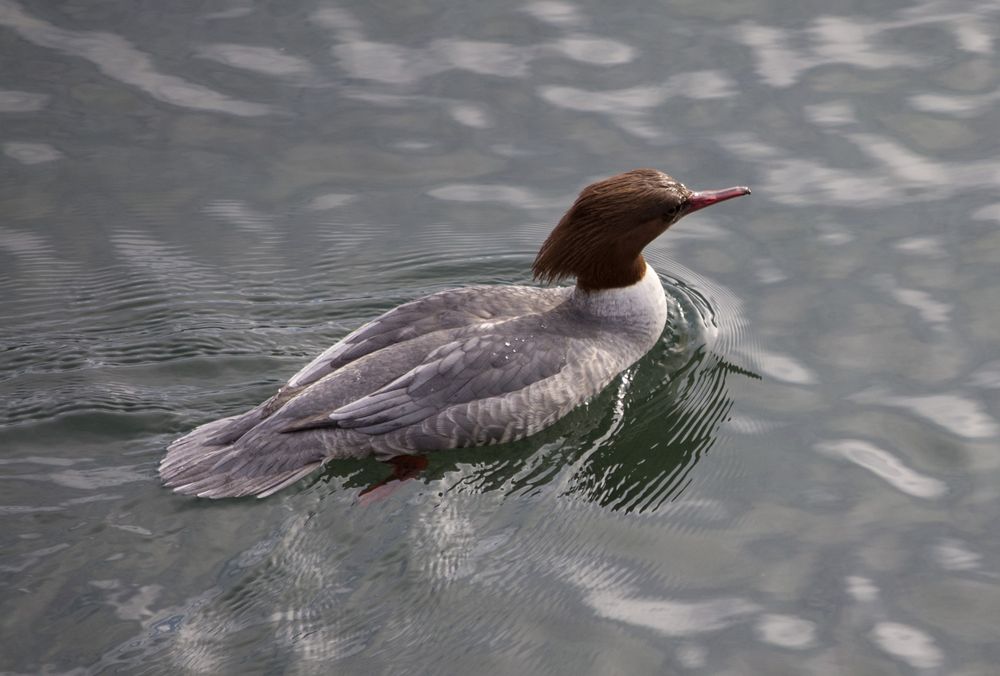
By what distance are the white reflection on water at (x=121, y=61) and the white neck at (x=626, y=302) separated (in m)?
3.36

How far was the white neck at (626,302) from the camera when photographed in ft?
25.0

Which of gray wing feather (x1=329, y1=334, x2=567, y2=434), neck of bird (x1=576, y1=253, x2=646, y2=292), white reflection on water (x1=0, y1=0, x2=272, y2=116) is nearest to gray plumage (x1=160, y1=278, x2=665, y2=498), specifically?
gray wing feather (x1=329, y1=334, x2=567, y2=434)

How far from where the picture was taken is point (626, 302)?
25.1 ft

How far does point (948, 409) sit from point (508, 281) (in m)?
2.85

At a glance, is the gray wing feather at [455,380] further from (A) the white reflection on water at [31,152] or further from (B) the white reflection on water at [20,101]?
(B) the white reflection on water at [20,101]

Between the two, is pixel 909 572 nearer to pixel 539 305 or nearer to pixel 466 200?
pixel 539 305

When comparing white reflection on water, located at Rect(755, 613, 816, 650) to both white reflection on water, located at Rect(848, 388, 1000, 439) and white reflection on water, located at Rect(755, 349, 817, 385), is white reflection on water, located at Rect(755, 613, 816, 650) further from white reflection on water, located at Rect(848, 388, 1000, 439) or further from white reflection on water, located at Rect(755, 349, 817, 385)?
white reflection on water, located at Rect(755, 349, 817, 385)

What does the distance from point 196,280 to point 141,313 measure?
1.54 feet

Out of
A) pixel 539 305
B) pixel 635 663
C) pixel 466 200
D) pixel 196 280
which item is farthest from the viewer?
pixel 466 200

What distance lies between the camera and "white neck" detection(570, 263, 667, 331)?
7629mm

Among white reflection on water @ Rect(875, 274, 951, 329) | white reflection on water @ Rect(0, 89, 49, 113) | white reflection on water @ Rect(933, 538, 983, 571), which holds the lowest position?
white reflection on water @ Rect(933, 538, 983, 571)

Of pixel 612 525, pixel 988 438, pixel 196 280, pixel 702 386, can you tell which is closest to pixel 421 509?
pixel 612 525

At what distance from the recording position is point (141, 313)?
7.91 meters

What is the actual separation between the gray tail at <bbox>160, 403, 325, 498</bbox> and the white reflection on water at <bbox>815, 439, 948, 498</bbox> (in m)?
2.84
